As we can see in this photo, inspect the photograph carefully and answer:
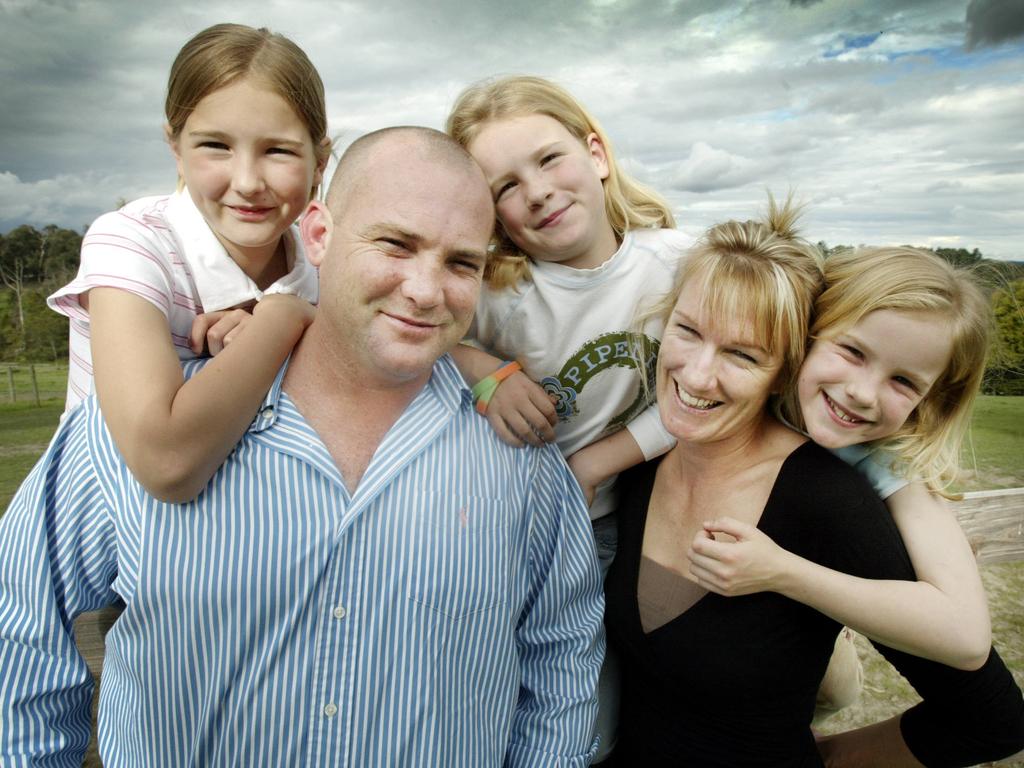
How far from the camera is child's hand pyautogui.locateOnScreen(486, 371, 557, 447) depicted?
190 cm

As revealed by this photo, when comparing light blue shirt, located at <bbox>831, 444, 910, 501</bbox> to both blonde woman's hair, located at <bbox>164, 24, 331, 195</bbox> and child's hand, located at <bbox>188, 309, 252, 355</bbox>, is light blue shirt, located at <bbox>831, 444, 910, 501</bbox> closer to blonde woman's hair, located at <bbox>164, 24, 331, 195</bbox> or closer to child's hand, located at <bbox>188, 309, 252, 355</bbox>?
child's hand, located at <bbox>188, 309, 252, 355</bbox>

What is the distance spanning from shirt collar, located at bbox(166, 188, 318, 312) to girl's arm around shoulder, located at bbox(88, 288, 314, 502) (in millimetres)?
275

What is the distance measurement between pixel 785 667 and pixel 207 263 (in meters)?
2.17

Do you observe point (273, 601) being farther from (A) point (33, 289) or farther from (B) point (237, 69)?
(A) point (33, 289)

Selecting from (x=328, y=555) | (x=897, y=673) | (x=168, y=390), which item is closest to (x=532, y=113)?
(x=168, y=390)

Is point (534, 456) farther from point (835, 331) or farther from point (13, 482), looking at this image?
point (13, 482)

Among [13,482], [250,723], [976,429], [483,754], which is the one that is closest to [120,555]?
[250,723]

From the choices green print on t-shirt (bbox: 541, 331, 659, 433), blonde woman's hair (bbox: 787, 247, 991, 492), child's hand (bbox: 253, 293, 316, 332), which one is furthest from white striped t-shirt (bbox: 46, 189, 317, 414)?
blonde woman's hair (bbox: 787, 247, 991, 492)

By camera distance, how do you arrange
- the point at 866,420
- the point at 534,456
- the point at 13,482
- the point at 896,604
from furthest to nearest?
the point at 13,482 → the point at 534,456 → the point at 866,420 → the point at 896,604

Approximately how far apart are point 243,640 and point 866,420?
178 centimetres

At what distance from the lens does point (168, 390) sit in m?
1.53

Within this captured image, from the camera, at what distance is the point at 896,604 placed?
174 centimetres

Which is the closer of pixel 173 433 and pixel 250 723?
pixel 173 433

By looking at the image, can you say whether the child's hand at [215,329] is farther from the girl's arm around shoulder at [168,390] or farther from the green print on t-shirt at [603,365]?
the green print on t-shirt at [603,365]
